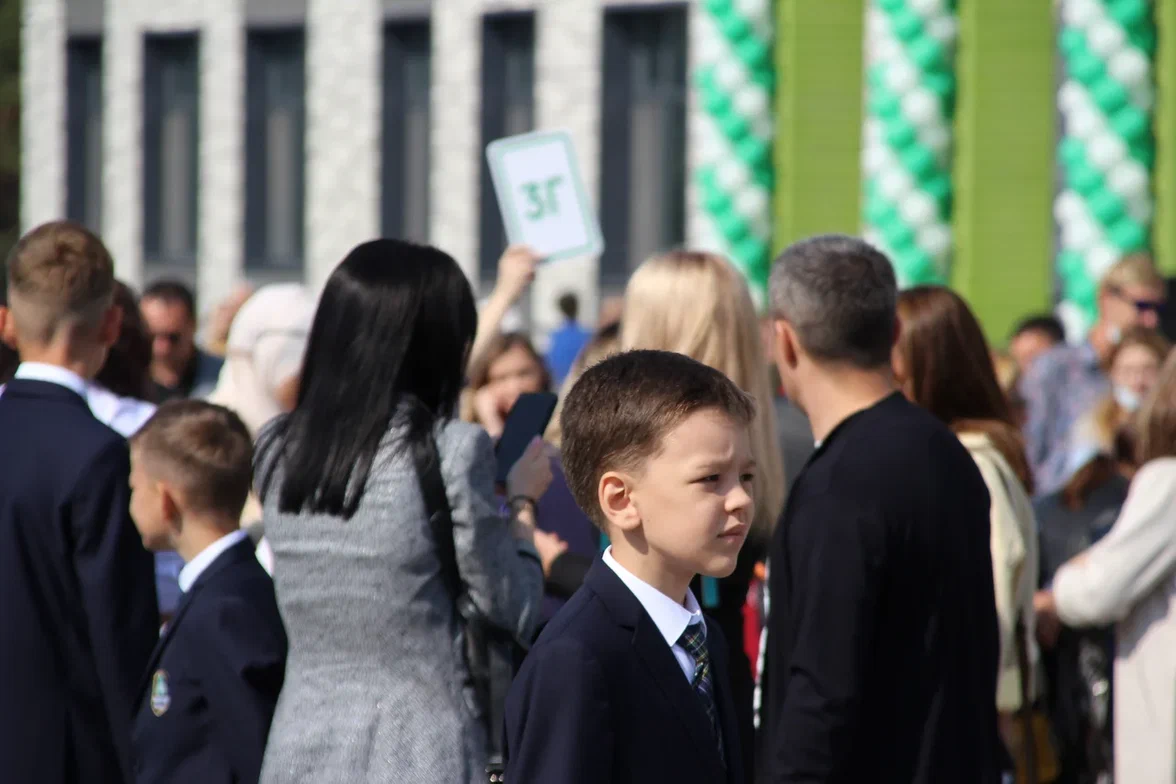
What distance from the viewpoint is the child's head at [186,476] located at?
4.39 m

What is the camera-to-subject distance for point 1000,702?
5148 mm

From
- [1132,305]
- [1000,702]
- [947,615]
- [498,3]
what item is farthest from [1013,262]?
[947,615]

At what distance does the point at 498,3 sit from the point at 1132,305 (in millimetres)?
12078

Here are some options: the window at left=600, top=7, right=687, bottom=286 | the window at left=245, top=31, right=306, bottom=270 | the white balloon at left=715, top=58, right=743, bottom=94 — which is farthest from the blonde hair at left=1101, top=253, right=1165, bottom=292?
the window at left=245, top=31, right=306, bottom=270

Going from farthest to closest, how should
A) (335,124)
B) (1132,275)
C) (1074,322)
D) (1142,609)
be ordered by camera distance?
(335,124) → (1074,322) → (1132,275) → (1142,609)

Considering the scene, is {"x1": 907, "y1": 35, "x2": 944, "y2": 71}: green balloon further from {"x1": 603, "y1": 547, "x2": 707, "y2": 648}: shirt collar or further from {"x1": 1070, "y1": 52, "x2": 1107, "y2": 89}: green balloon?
{"x1": 603, "y1": 547, "x2": 707, "y2": 648}: shirt collar

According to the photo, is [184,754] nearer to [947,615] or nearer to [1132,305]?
[947,615]

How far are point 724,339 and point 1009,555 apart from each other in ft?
3.55

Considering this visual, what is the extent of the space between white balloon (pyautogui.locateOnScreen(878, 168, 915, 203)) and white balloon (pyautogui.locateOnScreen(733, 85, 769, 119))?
181 cm

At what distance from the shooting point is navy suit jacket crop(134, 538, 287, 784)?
12.8 feet

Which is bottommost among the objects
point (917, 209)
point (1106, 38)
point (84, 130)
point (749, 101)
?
point (917, 209)

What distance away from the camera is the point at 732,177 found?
1507cm

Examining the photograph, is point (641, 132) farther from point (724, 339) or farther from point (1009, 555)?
point (724, 339)

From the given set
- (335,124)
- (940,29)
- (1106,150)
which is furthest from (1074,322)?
(335,124)
